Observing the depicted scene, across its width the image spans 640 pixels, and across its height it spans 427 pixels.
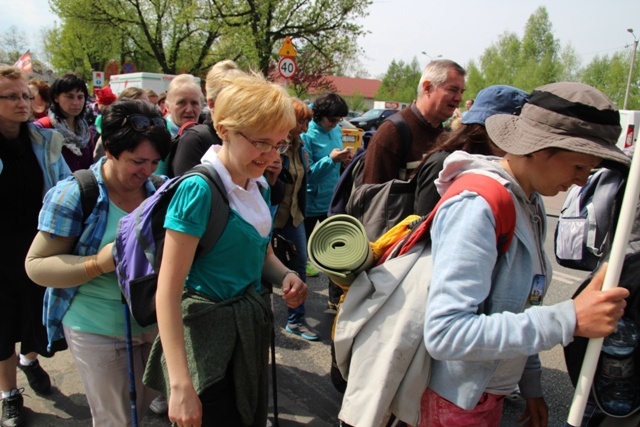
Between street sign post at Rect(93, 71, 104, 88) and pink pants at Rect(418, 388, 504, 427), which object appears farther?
street sign post at Rect(93, 71, 104, 88)

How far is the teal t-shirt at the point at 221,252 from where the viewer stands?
4.70 feet

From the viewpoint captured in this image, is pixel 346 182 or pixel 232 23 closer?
pixel 346 182

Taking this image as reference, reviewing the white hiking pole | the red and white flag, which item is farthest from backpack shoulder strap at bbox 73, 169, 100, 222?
the red and white flag

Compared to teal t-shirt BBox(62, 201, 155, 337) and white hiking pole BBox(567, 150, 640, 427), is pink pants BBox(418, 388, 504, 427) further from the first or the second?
teal t-shirt BBox(62, 201, 155, 337)

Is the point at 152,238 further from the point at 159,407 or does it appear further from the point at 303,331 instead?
the point at 303,331

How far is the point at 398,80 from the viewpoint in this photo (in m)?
81.1

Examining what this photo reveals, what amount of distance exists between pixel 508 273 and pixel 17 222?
102 inches

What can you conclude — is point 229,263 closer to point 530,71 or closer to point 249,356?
point 249,356

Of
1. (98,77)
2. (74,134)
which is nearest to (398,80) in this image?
(98,77)

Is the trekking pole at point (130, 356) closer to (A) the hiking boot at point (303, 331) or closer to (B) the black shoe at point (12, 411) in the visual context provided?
(B) the black shoe at point (12, 411)

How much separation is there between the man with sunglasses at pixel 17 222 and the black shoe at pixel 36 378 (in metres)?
0.25

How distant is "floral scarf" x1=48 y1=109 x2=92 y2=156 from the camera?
165 inches

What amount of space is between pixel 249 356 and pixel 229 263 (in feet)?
1.05

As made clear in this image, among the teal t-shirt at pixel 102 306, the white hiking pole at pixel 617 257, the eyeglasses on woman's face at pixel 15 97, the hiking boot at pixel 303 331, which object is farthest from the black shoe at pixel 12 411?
the white hiking pole at pixel 617 257
